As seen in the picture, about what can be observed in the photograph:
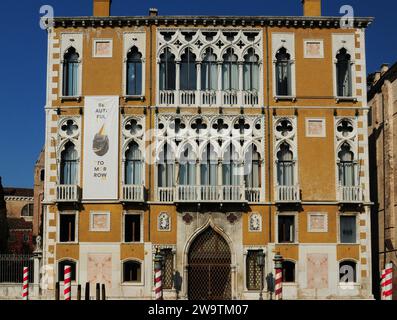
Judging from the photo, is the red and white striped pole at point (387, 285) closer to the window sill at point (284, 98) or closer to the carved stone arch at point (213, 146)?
the carved stone arch at point (213, 146)

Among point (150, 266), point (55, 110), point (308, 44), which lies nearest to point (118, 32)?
point (55, 110)

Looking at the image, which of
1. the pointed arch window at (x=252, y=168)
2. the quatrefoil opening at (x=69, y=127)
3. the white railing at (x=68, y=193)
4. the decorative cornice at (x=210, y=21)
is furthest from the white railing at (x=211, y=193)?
the decorative cornice at (x=210, y=21)

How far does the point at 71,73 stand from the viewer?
30172mm

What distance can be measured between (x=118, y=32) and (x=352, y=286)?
47.2ft

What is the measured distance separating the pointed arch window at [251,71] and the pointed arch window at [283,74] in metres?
0.90

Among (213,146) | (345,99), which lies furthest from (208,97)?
(345,99)

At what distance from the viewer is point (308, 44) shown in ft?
99.2

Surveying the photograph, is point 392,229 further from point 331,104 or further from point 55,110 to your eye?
point 55,110

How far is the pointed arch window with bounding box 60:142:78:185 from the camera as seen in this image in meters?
29.5

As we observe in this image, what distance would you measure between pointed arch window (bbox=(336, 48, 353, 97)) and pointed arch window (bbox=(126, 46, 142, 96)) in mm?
8416

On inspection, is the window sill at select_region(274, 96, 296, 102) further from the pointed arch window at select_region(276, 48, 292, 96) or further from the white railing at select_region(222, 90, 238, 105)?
the white railing at select_region(222, 90, 238, 105)

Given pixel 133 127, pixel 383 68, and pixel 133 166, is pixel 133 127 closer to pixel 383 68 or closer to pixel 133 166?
pixel 133 166

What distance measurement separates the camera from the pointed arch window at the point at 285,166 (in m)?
29.6

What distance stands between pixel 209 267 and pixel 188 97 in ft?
23.4
